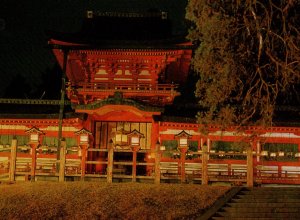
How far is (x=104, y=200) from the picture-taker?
1473cm

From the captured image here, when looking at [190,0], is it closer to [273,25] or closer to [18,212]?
[273,25]

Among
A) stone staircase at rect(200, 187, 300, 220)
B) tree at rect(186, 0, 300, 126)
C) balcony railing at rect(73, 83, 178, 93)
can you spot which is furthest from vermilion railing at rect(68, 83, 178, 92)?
stone staircase at rect(200, 187, 300, 220)

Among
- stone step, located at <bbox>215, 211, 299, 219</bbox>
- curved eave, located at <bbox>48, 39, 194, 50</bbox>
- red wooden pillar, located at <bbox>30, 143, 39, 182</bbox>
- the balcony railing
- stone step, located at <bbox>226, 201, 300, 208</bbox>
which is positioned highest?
curved eave, located at <bbox>48, 39, 194, 50</bbox>

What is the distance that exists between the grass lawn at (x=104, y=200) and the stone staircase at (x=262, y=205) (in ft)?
1.92

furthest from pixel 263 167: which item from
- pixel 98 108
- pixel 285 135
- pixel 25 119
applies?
pixel 25 119

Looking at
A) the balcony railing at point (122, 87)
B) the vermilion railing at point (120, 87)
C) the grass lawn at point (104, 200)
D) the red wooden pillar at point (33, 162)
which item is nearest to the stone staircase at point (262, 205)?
the grass lawn at point (104, 200)

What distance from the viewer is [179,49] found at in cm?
2297

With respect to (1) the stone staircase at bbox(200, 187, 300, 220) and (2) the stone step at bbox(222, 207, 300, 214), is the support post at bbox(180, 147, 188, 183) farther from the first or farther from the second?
(2) the stone step at bbox(222, 207, 300, 214)

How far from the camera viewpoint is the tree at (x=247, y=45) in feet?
43.2

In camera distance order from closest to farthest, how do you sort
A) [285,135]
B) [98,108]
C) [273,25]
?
[273,25] < [98,108] < [285,135]

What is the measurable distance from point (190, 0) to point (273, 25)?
2.62m

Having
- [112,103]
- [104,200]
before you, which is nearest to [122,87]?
[112,103]

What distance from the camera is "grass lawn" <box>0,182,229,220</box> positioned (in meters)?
13.8

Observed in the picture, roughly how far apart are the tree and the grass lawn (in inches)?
123
